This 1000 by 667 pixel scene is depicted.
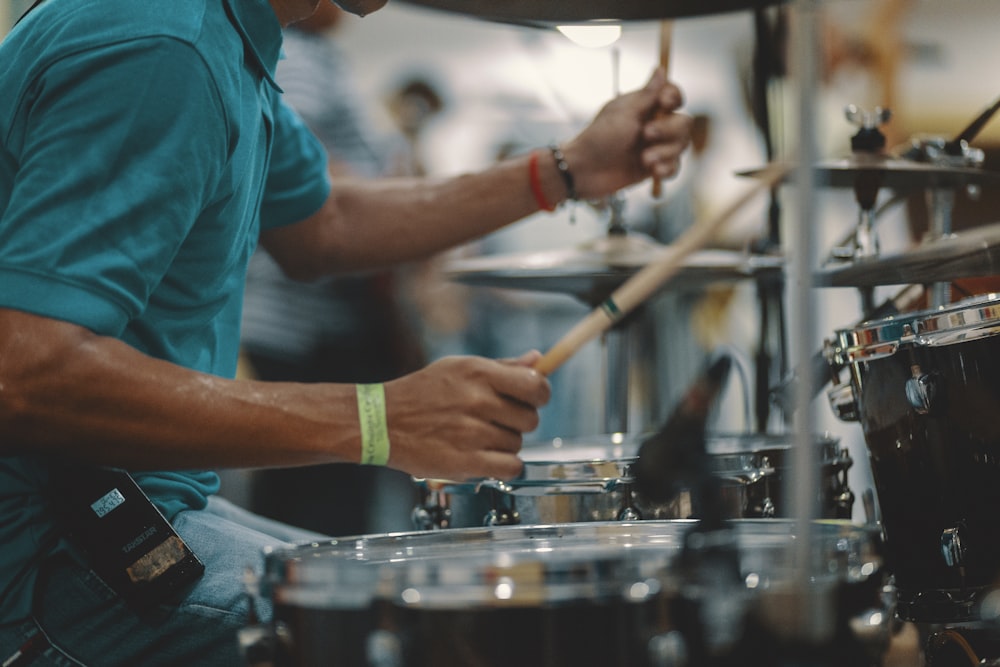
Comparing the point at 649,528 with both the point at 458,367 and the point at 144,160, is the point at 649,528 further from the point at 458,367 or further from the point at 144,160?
the point at 144,160

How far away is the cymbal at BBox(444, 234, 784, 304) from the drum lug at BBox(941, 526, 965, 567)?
3.50 feet

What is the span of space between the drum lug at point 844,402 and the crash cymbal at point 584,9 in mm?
502

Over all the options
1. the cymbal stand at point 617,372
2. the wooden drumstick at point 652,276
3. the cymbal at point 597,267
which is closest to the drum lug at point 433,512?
the wooden drumstick at point 652,276

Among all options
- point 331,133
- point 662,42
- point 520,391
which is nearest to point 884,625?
point 520,391

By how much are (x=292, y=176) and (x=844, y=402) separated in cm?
88

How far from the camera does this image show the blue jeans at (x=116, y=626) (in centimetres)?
98

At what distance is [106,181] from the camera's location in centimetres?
94

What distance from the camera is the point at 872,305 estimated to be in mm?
1975

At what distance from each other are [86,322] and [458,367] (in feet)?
1.11

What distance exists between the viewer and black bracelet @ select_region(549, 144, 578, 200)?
1.60 m

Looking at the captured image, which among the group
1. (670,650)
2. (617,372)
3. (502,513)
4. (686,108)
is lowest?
(670,650)

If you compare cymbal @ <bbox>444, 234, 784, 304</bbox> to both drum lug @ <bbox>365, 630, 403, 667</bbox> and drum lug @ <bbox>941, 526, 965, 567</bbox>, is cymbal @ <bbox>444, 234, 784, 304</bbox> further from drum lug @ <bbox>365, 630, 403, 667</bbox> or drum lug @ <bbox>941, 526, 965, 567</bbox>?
drum lug @ <bbox>365, 630, 403, 667</bbox>

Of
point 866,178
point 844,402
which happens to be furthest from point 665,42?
point 844,402

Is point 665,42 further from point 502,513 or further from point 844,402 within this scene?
point 502,513
